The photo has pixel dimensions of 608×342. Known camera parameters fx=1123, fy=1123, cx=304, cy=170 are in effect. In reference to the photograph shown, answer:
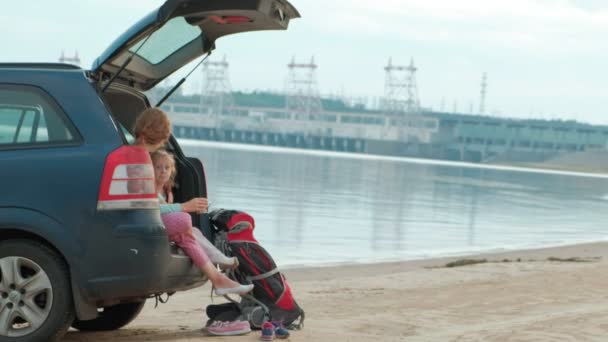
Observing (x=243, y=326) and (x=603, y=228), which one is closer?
(x=243, y=326)

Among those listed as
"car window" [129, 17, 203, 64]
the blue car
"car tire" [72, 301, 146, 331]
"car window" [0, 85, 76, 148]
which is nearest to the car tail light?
the blue car

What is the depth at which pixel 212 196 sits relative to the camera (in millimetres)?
29953

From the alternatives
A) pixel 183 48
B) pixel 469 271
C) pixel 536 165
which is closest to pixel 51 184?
pixel 183 48

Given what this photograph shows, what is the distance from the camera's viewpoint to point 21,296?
5309 millimetres

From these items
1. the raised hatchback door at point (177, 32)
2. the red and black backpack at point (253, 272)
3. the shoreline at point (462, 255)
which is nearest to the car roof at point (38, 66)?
the raised hatchback door at point (177, 32)

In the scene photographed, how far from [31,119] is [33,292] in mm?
840

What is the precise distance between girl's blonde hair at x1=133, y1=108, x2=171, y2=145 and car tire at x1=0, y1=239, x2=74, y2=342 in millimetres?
824

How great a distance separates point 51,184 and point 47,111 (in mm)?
386

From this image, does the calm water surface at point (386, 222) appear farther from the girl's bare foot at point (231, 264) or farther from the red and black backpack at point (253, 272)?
the girl's bare foot at point (231, 264)

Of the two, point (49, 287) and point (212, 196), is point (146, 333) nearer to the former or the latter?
point (49, 287)

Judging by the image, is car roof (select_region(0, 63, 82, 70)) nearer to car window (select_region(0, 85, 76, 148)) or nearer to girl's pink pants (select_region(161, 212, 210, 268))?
car window (select_region(0, 85, 76, 148))

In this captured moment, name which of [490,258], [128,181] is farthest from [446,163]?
[128,181]

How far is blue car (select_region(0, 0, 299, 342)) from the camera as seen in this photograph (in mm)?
5223

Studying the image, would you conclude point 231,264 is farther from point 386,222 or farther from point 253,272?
point 386,222
